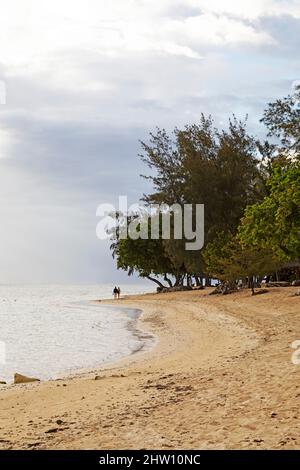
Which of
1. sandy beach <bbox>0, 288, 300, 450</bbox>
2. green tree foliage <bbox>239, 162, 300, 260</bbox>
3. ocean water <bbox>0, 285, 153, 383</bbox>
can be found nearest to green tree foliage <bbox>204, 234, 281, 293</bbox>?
green tree foliage <bbox>239, 162, 300, 260</bbox>

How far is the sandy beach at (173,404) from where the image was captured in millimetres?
8305

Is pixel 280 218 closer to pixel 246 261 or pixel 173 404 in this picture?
pixel 246 261

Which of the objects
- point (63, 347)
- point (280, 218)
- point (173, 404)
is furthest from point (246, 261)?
point (173, 404)

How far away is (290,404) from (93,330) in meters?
28.5

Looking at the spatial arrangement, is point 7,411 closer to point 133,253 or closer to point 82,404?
point 82,404

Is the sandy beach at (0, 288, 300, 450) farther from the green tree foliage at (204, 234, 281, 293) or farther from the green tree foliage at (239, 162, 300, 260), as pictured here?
the green tree foliage at (204, 234, 281, 293)

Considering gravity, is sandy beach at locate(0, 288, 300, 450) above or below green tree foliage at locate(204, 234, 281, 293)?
below

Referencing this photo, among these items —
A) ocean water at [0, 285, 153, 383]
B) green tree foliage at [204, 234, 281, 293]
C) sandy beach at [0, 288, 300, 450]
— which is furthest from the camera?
green tree foliage at [204, 234, 281, 293]

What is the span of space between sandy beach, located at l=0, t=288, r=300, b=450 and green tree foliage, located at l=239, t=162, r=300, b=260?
50.0 feet

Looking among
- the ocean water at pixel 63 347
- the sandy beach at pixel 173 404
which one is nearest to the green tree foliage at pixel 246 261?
the ocean water at pixel 63 347

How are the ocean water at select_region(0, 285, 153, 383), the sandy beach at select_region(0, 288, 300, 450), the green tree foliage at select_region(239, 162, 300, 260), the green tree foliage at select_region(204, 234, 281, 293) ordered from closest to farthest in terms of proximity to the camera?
the sandy beach at select_region(0, 288, 300, 450) < the ocean water at select_region(0, 285, 153, 383) < the green tree foliage at select_region(239, 162, 300, 260) < the green tree foliage at select_region(204, 234, 281, 293)

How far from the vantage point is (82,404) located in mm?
12047

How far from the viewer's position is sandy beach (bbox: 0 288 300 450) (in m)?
8.30

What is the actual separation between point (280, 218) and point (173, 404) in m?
26.5
